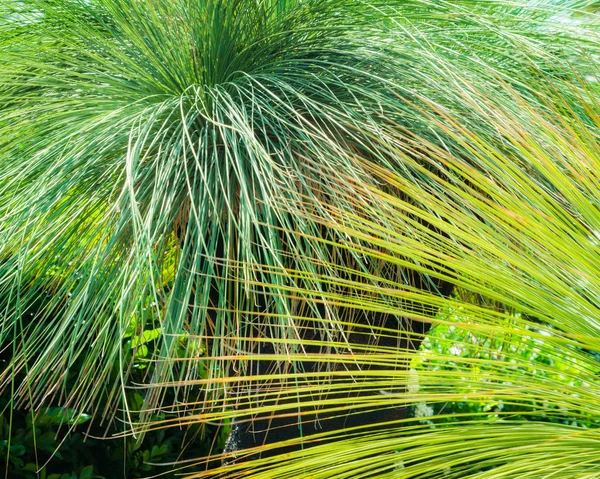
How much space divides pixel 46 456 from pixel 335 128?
1130mm

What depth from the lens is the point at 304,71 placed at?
1.37 meters

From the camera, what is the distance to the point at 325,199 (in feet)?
4.14

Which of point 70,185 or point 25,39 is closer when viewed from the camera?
point 70,185

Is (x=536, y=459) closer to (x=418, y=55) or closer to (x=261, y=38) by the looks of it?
(x=418, y=55)

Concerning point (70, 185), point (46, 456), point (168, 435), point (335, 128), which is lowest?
point (168, 435)

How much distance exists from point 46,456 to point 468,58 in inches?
54.1

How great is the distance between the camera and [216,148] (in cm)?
128

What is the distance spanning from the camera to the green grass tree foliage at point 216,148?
45.8 inches

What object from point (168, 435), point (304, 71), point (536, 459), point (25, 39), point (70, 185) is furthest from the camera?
point (168, 435)

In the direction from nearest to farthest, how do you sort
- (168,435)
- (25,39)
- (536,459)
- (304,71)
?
(536,459) < (304,71) < (25,39) < (168,435)

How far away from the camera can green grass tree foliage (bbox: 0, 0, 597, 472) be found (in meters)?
1.16

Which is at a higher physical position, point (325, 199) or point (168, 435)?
point (325, 199)

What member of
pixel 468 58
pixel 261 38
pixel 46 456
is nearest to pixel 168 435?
pixel 46 456

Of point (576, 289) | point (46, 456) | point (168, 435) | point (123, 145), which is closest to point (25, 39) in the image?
point (123, 145)
